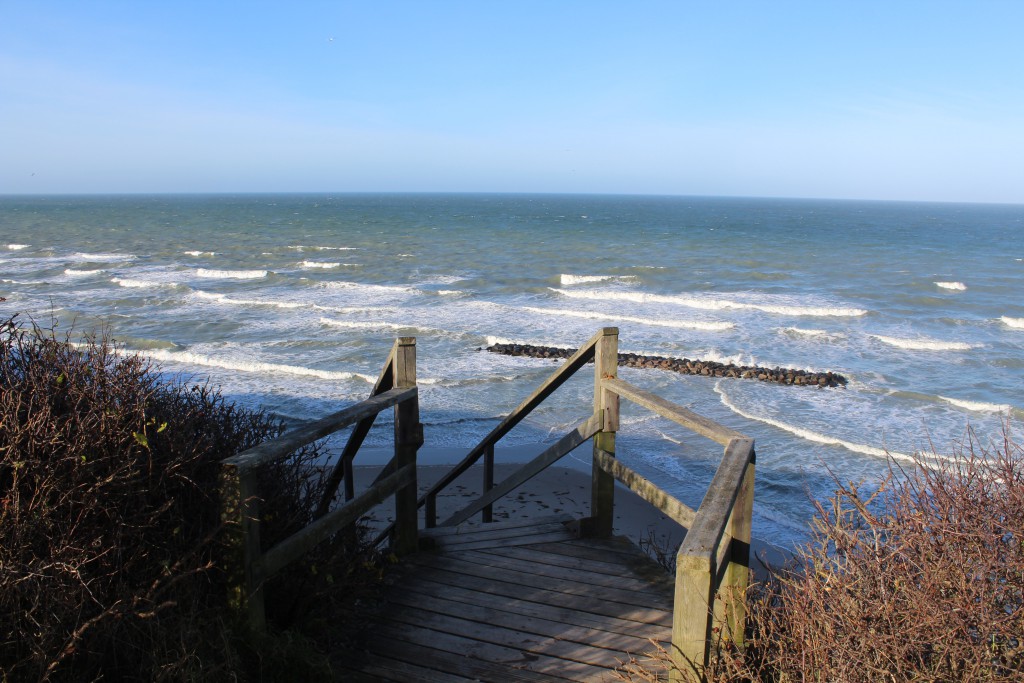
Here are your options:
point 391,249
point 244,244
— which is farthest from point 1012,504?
point 244,244

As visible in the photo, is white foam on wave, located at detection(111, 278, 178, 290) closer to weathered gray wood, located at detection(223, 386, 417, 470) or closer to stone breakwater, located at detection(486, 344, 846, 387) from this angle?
stone breakwater, located at detection(486, 344, 846, 387)

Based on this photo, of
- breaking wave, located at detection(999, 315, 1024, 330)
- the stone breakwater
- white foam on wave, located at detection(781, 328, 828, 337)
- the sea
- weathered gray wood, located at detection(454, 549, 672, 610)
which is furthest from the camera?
breaking wave, located at detection(999, 315, 1024, 330)

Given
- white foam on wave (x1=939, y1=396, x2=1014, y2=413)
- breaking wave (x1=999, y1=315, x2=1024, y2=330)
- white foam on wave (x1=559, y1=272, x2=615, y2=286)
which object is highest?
white foam on wave (x1=559, y1=272, x2=615, y2=286)

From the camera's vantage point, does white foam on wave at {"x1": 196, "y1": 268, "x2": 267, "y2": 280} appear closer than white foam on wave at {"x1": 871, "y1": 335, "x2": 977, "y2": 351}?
No

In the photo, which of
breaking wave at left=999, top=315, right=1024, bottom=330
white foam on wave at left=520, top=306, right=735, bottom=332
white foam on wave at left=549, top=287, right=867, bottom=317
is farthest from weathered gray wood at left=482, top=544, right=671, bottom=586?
breaking wave at left=999, top=315, right=1024, bottom=330

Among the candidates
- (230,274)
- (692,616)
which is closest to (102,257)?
(230,274)

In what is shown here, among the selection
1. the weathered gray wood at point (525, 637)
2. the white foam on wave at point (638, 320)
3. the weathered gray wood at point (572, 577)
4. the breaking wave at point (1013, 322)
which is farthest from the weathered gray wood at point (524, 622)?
the breaking wave at point (1013, 322)

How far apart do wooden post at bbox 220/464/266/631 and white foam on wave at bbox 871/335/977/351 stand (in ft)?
72.2

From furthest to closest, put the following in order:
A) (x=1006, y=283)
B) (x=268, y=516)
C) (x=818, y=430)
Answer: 1. (x=1006, y=283)
2. (x=818, y=430)
3. (x=268, y=516)

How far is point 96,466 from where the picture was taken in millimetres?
2861

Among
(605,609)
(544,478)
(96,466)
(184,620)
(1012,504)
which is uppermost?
(96,466)

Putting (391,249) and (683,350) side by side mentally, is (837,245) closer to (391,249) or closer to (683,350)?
(391,249)

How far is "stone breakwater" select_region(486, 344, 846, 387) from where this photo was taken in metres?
17.5

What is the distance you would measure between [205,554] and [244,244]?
189ft
